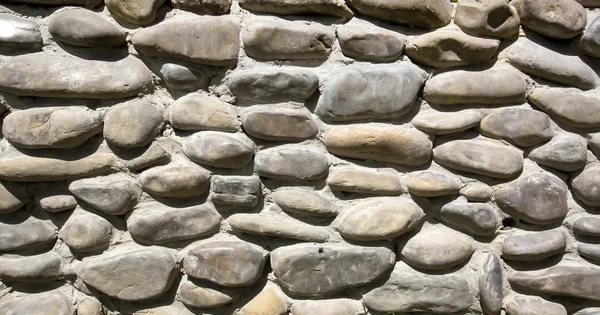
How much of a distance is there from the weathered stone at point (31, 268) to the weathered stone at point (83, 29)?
Answer: 1.57 ft

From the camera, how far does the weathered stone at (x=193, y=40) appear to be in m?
1.11

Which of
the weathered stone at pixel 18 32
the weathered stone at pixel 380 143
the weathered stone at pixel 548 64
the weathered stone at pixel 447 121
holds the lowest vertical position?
the weathered stone at pixel 380 143

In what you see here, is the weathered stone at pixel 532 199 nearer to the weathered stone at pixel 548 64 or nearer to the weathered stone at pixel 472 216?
the weathered stone at pixel 472 216

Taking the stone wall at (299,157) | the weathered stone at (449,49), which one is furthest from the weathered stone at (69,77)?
the weathered stone at (449,49)

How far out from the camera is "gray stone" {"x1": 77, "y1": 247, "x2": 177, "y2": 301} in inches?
44.1

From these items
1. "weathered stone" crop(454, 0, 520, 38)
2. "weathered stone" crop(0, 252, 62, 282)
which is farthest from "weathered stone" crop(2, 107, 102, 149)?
"weathered stone" crop(454, 0, 520, 38)

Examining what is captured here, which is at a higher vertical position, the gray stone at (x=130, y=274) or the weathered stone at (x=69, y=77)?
the weathered stone at (x=69, y=77)

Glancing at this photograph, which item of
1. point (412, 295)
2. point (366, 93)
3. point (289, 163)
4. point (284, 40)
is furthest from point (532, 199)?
point (284, 40)

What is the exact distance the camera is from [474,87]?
3.83 feet

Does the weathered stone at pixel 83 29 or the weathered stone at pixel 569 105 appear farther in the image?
the weathered stone at pixel 569 105

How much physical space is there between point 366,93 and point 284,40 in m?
0.22

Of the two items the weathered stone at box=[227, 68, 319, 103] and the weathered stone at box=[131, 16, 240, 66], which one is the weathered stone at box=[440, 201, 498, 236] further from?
the weathered stone at box=[131, 16, 240, 66]

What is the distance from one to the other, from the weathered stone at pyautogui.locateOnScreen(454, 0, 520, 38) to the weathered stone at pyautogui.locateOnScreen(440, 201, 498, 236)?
41 cm

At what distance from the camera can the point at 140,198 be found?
3.74 feet
